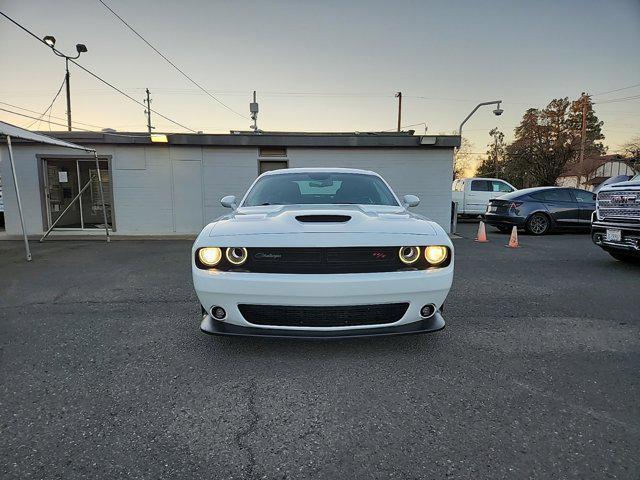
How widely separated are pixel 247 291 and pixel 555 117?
55706 millimetres

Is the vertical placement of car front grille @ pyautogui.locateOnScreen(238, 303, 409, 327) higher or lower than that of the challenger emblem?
lower

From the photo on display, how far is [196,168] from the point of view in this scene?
452 inches

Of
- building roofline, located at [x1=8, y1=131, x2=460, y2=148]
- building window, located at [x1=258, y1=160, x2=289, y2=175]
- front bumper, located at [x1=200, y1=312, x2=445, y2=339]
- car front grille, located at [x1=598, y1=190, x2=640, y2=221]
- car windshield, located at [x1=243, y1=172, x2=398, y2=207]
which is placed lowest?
front bumper, located at [x1=200, y1=312, x2=445, y2=339]

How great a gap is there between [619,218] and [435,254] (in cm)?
511

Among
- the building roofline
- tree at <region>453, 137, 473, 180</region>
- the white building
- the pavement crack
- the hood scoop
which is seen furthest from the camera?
tree at <region>453, 137, 473, 180</region>

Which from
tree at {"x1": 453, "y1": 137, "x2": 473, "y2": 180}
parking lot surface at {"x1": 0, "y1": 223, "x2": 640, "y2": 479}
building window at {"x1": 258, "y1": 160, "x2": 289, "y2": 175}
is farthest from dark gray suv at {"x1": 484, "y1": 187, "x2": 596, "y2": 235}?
tree at {"x1": 453, "y1": 137, "x2": 473, "y2": 180}

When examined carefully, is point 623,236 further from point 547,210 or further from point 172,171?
point 172,171

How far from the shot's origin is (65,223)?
500 inches

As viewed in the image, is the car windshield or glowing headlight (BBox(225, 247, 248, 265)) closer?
glowing headlight (BBox(225, 247, 248, 265))

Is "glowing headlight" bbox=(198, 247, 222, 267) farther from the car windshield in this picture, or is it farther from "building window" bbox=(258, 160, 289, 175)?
"building window" bbox=(258, 160, 289, 175)

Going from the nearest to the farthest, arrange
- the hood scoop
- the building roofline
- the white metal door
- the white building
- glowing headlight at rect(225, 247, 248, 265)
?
glowing headlight at rect(225, 247, 248, 265)
the hood scoop
the building roofline
the white building
the white metal door

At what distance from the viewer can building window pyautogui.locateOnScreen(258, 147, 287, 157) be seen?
11.5 metres

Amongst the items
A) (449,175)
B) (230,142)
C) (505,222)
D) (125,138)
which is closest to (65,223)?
(125,138)

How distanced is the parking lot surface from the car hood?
999 mm
